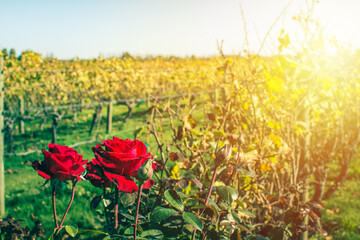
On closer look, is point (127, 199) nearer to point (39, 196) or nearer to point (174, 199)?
point (174, 199)

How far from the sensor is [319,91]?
2371mm

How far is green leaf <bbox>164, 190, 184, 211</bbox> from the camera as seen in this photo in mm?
900

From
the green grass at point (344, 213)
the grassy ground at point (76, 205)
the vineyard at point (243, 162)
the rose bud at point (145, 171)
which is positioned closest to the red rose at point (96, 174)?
the vineyard at point (243, 162)

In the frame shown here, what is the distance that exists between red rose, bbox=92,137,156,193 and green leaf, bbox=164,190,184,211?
0.56 ft

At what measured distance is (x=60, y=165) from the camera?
0.80 metres

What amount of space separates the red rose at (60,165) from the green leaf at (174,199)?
0.89ft

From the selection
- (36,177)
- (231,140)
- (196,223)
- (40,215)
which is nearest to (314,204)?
(231,140)

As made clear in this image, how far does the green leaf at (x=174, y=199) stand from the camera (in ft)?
2.95

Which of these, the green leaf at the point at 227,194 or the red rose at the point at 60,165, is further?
the green leaf at the point at 227,194

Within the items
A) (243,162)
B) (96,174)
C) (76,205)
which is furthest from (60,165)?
(76,205)

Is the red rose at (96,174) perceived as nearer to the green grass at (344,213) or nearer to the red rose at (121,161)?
the red rose at (121,161)

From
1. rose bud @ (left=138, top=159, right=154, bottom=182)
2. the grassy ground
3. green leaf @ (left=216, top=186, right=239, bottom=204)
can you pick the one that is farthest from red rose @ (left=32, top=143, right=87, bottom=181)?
the grassy ground

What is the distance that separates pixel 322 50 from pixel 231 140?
127cm

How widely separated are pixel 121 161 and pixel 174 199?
0.94ft
